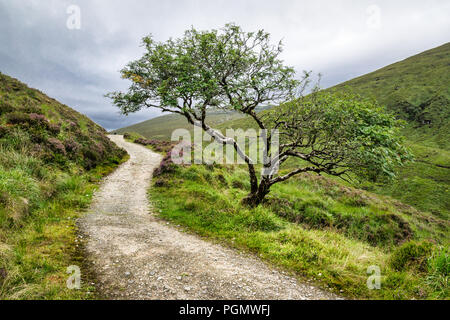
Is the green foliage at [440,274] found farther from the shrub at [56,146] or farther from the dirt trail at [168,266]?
the shrub at [56,146]

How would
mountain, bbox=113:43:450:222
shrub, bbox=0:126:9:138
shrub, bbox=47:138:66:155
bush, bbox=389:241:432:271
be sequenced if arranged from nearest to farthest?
bush, bbox=389:241:432:271 < shrub, bbox=0:126:9:138 < shrub, bbox=47:138:66:155 < mountain, bbox=113:43:450:222

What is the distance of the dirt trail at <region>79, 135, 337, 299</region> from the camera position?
496 cm

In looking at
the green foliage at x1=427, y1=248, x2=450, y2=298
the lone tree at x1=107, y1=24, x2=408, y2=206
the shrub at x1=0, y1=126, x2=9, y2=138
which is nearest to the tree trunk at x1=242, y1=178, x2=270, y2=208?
the lone tree at x1=107, y1=24, x2=408, y2=206

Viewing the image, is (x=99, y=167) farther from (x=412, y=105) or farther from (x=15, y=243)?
(x=412, y=105)

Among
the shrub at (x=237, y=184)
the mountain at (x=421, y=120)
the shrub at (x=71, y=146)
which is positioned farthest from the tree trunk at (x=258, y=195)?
the shrub at (x=71, y=146)

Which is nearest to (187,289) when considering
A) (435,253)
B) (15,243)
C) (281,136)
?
(15,243)

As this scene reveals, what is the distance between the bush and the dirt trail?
10.0 feet

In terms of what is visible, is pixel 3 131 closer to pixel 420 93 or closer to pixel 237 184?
pixel 237 184

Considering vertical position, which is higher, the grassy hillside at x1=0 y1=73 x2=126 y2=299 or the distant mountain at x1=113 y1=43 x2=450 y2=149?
the distant mountain at x1=113 y1=43 x2=450 y2=149

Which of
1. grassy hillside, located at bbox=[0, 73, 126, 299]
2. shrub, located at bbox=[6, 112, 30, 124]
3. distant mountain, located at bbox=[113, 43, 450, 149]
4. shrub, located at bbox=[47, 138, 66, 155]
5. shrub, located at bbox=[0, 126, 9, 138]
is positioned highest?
distant mountain, located at bbox=[113, 43, 450, 149]

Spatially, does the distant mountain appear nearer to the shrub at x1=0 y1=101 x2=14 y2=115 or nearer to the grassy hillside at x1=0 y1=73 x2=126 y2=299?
the grassy hillside at x1=0 y1=73 x2=126 y2=299

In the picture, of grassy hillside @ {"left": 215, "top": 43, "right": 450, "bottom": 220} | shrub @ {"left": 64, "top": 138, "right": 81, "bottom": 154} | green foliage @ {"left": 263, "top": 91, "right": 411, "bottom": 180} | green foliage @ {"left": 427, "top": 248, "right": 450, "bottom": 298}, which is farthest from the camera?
grassy hillside @ {"left": 215, "top": 43, "right": 450, "bottom": 220}

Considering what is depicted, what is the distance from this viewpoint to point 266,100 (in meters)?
11.7

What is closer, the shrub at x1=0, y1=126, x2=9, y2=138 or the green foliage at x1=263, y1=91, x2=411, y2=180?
the green foliage at x1=263, y1=91, x2=411, y2=180
